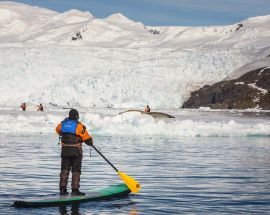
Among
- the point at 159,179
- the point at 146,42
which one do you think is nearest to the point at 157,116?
the point at 159,179

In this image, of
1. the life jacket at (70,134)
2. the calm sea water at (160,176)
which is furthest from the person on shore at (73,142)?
the calm sea water at (160,176)

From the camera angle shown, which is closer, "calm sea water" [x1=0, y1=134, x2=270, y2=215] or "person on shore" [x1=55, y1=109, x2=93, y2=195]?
"calm sea water" [x1=0, y1=134, x2=270, y2=215]

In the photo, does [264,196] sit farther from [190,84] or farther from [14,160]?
[190,84]

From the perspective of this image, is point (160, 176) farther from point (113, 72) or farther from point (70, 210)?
point (113, 72)

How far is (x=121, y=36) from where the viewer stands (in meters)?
170

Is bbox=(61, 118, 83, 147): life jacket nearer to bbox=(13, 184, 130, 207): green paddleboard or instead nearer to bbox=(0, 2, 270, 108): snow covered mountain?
bbox=(13, 184, 130, 207): green paddleboard

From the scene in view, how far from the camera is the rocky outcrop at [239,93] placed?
361 feet

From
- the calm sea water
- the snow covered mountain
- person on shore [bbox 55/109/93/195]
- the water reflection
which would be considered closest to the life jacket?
person on shore [bbox 55/109/93/195]

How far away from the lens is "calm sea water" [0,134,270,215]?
11.3 m

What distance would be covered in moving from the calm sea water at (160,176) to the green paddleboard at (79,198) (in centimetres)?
18

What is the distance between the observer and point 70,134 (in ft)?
40.1

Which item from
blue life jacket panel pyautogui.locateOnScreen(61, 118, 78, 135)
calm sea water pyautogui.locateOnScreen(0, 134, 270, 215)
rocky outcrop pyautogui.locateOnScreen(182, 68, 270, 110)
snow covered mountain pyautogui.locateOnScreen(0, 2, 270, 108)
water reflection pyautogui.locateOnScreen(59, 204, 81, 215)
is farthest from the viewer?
rocky outcrop pyautogui.locateOnScreen(182, 68, 270, 110)

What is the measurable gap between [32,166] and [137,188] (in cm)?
634

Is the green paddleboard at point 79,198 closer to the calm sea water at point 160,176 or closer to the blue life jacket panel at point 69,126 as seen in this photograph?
Answer: the calm sea water at point 160,176
